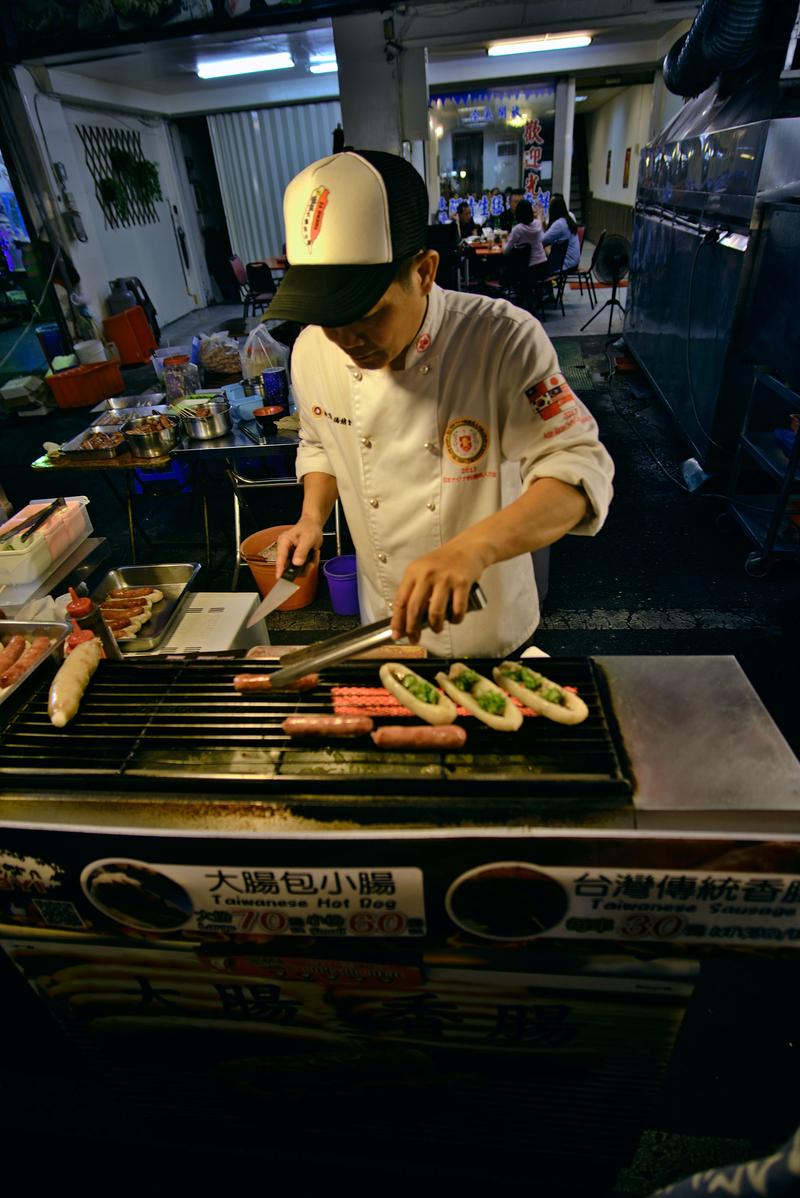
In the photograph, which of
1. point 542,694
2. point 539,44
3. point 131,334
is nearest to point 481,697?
point 542,694

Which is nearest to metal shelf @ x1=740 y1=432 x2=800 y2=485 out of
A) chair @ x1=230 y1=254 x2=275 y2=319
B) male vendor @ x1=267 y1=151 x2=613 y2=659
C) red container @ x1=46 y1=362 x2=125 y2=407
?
male vendor @ x1=267 y1=151 x2=613 y2=659

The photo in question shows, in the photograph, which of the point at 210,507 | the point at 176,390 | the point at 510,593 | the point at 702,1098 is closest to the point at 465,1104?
the point at 702,1098

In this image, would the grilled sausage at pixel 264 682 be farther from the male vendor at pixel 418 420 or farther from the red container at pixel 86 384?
the red container at pixel 86 384

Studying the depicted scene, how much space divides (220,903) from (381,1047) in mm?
752

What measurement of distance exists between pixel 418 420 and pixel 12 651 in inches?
64.9

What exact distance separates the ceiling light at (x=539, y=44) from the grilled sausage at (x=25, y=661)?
14.5 metres

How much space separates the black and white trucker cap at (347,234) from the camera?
1540 millimetres

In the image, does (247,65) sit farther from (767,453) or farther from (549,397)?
(549,397)

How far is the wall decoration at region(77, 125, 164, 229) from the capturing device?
12539 mm

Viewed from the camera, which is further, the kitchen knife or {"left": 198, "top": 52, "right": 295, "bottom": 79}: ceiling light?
{"left": 198, "top": 52, "right": 295, "bottom": 79}: ceiling light

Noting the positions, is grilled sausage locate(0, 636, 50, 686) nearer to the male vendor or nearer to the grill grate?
the grill grate

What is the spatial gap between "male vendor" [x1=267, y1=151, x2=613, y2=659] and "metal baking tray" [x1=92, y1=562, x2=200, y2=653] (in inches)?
45.6

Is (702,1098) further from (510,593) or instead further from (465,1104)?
(510,593)

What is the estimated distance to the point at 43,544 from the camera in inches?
135
